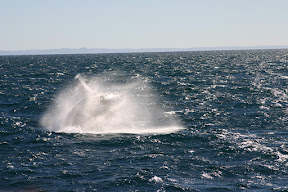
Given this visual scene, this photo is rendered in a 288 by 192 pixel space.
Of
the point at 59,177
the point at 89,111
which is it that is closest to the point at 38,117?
the point at 89,111

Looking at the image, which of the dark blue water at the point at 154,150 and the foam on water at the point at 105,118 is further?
the foam on water at the point at 105,118

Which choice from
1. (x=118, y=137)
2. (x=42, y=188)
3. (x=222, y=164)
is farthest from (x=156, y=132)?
(x=42, y=188)

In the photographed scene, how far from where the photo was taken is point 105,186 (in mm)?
14523

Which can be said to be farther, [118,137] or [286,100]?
[286,100]

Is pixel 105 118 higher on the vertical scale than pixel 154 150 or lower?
higher

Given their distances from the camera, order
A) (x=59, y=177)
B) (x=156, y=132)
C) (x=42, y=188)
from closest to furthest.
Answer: (x=42, y=188) → (x=59, y=177) → (x=156, y=132)

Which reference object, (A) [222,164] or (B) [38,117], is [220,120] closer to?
(A) [222,164]

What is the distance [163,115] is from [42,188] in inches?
711

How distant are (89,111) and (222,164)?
13620 millimetres

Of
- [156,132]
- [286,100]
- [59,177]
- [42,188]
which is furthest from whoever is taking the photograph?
[286,100]

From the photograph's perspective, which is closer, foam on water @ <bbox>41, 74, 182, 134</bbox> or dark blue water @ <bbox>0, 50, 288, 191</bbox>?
dark blue water @ <bbox>0, 50, 288, 191</bbox>

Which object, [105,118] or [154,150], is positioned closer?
[154,150]

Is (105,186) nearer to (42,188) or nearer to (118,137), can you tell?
(42,188)

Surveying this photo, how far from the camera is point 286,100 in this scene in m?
36.2
